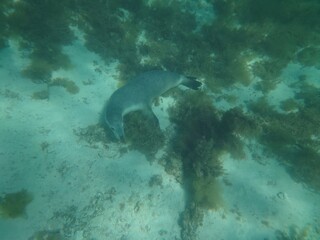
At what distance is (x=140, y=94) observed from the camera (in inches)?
248

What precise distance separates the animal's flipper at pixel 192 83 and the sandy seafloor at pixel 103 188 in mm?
2248

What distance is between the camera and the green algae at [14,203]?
14.8ft

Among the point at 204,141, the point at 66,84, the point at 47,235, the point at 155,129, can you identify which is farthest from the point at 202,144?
the point at 66,84

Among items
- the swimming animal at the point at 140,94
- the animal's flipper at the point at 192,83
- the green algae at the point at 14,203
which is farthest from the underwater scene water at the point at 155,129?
the animal's flipper at the point at 192,83

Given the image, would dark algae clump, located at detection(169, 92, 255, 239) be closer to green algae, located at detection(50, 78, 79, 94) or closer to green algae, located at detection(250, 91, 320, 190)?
green algae, located at detection(250, 91, 320, 190)

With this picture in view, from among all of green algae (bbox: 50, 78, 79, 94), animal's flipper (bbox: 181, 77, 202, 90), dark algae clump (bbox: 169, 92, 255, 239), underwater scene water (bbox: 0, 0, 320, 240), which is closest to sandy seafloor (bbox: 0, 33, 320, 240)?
underwater scene water (bbox: 0, 0, 320, 240)

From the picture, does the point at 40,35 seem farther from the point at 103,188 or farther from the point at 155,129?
the point at 103,188

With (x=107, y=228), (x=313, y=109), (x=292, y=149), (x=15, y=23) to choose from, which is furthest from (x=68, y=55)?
(x=313, y=109)

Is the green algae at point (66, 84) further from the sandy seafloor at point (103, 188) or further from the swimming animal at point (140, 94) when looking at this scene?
the swimming animal at point (140, 94)

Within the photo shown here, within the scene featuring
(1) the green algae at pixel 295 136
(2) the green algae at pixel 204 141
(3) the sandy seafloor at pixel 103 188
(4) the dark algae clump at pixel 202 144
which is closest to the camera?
(3) the sandy seafloor at pixel 103 188

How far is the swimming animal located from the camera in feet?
18.7

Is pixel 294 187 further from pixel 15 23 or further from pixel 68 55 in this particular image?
pixel 15 23

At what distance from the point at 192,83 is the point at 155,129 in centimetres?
205

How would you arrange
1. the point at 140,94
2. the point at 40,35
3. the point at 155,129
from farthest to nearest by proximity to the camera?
the point at 40,35 → the point at 140,94 → the point at 155,129
